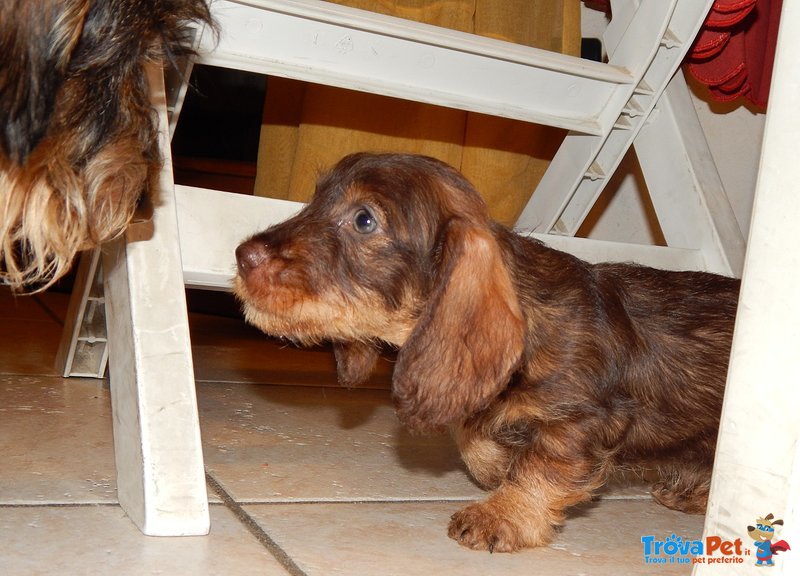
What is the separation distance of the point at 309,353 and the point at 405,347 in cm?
232

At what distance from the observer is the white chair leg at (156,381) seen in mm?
1760

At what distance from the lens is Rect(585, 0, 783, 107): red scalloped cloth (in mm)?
2777

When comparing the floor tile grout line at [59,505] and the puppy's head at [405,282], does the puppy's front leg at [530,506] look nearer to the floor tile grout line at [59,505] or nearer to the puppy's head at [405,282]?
the puppy's head at [405,282]

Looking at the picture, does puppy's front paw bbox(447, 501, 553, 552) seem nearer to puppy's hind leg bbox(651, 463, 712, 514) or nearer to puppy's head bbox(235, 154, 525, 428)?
puppy's head bbox(235, 154, 525, 428)

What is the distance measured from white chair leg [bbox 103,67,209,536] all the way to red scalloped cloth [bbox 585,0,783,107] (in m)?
1.73

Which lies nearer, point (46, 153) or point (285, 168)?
point (46, 153)

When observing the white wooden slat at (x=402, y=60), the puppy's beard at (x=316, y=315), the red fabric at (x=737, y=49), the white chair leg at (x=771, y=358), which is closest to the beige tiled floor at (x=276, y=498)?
the puppy's beard at (x=316, y=315)

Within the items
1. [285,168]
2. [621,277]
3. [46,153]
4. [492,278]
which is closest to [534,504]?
[492,278]

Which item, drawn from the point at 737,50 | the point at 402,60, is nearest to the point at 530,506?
the point at 402,60

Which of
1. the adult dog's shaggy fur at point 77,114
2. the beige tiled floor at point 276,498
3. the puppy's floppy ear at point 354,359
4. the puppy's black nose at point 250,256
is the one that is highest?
the adult dog's shaggy fur at point 77,114

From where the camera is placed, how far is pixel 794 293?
140 centimetres

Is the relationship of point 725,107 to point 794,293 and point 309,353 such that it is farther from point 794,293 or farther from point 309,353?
point 794,293

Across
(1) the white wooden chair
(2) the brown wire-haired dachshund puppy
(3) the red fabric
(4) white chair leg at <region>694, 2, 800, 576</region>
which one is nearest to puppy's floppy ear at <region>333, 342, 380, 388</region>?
(2) the brown wire-haired dachshund puppy

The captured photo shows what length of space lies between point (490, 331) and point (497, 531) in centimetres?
42
